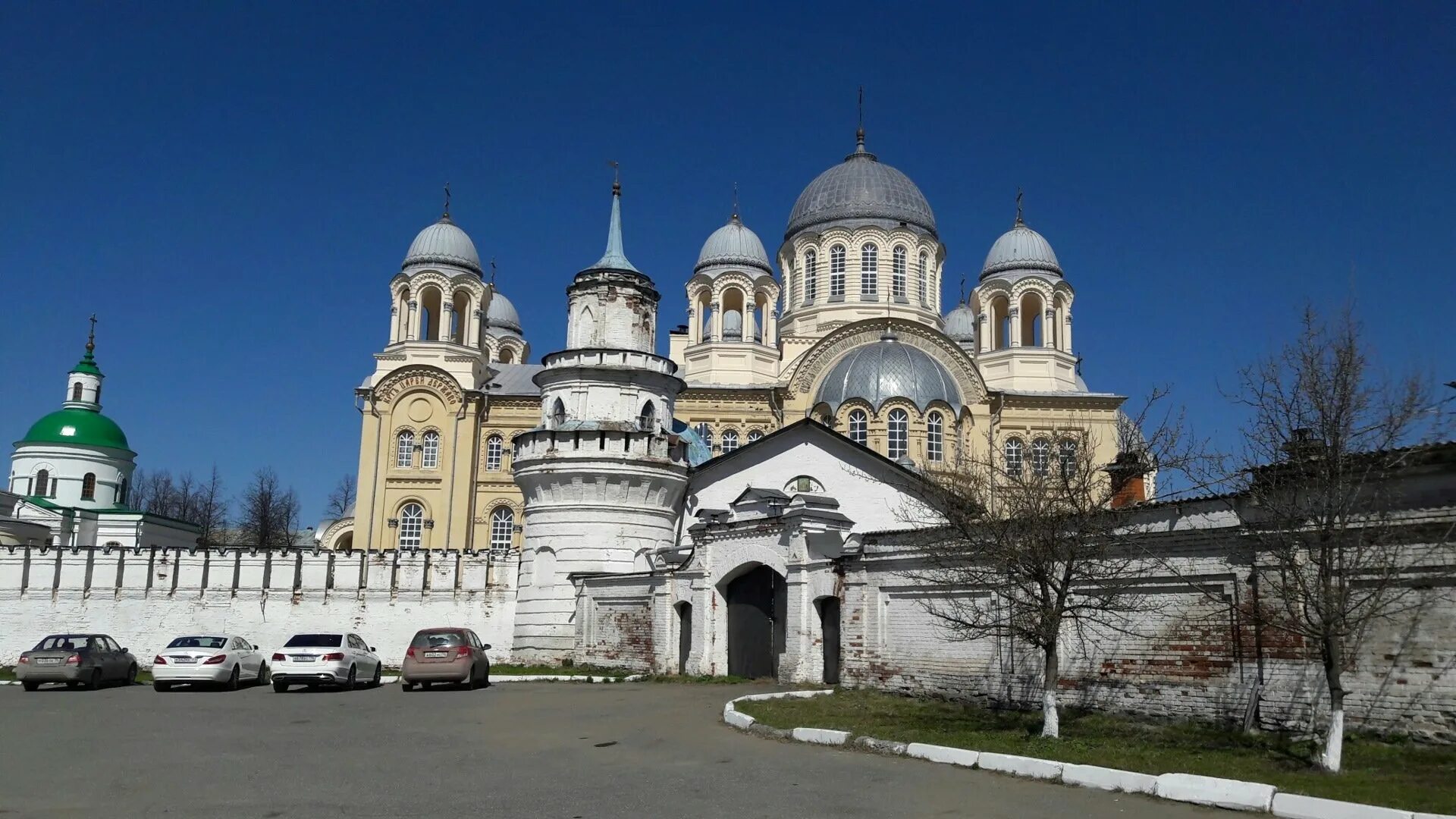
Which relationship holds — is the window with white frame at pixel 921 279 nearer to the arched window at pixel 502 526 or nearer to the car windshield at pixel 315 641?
the arched window at pixel 502 526

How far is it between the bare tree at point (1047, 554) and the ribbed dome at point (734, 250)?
3385 centimetres

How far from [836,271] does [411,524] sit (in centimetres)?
1843

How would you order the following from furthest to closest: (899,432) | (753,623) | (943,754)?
(899,432) < (753,623) < (943,754)

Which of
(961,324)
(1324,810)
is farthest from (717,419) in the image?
(1324,810)

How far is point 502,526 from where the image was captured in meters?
45.5

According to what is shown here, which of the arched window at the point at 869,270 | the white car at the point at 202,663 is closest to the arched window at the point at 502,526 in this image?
the arched window at the point at 869,270

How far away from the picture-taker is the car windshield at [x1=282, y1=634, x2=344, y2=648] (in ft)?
67.3

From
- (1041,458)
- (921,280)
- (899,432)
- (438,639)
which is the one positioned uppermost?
(921,280)

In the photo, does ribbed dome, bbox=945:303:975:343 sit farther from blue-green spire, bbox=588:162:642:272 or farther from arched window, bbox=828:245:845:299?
blue-green spire, bbox=588:162:642:272

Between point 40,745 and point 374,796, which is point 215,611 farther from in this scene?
point 374,796

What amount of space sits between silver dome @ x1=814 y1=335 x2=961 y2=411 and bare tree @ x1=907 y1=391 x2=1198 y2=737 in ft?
65.4

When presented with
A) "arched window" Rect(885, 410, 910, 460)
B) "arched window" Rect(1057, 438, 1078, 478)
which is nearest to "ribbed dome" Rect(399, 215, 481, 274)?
"arched window" Rect(885, 410, 910, 460)

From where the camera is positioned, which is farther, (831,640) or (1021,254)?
(1021,254)

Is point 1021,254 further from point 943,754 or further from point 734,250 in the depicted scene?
point 943,754
